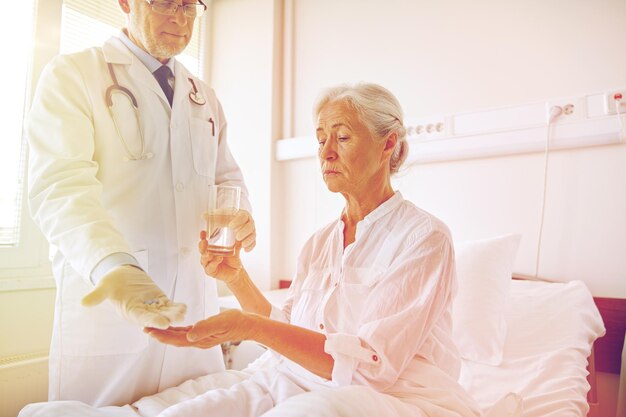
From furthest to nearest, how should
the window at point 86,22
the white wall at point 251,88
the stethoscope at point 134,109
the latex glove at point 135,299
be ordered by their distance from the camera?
1. the white wall at point 251,88
2. the window at point 86,22
3. the stethoscope at point 134,109
4. the latex glove at point 135,299

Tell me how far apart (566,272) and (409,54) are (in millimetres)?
1319

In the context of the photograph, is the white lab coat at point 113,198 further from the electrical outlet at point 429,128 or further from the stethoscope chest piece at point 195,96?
the electrical outlet at point 429,128

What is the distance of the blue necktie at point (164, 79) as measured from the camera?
3.85 ft

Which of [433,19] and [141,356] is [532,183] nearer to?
[433,19]

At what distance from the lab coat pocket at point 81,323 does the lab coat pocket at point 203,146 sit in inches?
15.9

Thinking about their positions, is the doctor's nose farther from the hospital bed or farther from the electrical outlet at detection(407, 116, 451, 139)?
the electrical outlet at detection(407, 116, 451, 139)

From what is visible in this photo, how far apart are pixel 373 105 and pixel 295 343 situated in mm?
666

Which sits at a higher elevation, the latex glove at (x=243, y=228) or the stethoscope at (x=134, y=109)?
the stethoscope at (x=134, y=109)

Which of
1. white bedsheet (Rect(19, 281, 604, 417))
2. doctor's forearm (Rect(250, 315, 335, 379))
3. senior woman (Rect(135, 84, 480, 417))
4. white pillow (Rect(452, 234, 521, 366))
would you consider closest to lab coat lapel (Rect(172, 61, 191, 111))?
senior woman (Rect(135, 84, 480, 417))

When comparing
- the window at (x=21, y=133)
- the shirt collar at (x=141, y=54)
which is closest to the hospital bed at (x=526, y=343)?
the shirt collar at (x=141, y=54)

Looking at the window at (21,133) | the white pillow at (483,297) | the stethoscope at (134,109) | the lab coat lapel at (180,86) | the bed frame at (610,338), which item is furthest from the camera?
the window at (21,133)

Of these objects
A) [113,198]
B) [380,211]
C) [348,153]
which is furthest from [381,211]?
[113,198]

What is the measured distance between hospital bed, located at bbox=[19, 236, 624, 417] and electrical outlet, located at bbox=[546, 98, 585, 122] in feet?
2.28

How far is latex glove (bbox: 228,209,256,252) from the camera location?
1.09 meters
